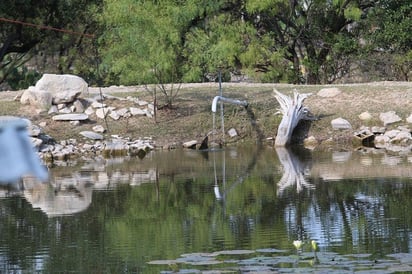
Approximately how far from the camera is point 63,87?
84.0 feet

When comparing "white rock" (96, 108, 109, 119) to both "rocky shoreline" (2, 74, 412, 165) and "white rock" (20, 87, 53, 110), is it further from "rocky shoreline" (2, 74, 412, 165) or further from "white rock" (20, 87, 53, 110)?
"white rock" (20, 87, 53, 110)

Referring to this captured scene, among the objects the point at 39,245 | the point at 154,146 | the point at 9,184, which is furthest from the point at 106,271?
the point at 154,146

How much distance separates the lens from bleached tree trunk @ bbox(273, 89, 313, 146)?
79.7 feet

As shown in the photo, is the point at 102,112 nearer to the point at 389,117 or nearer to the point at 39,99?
the point at 39,99

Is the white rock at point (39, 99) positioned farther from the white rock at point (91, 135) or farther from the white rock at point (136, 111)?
the white rock at point (136, 111)

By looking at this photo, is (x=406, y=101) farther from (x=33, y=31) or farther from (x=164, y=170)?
(x=33, y=31)

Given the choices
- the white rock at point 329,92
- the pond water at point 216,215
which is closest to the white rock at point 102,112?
the pond water at point 216,215

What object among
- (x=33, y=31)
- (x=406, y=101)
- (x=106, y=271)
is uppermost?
(x=33, y=31)

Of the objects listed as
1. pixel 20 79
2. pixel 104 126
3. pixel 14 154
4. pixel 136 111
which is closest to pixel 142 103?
pixel 136 111

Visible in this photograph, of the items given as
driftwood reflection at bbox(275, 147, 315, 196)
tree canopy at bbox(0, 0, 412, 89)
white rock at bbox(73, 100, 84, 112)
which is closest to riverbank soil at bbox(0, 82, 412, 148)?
white rock at bbox(73, 100, 84, 112)

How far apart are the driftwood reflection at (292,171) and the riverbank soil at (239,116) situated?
158 centimetres

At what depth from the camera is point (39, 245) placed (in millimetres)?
12531

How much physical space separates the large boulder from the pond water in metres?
3.03

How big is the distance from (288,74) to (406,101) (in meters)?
9.25
